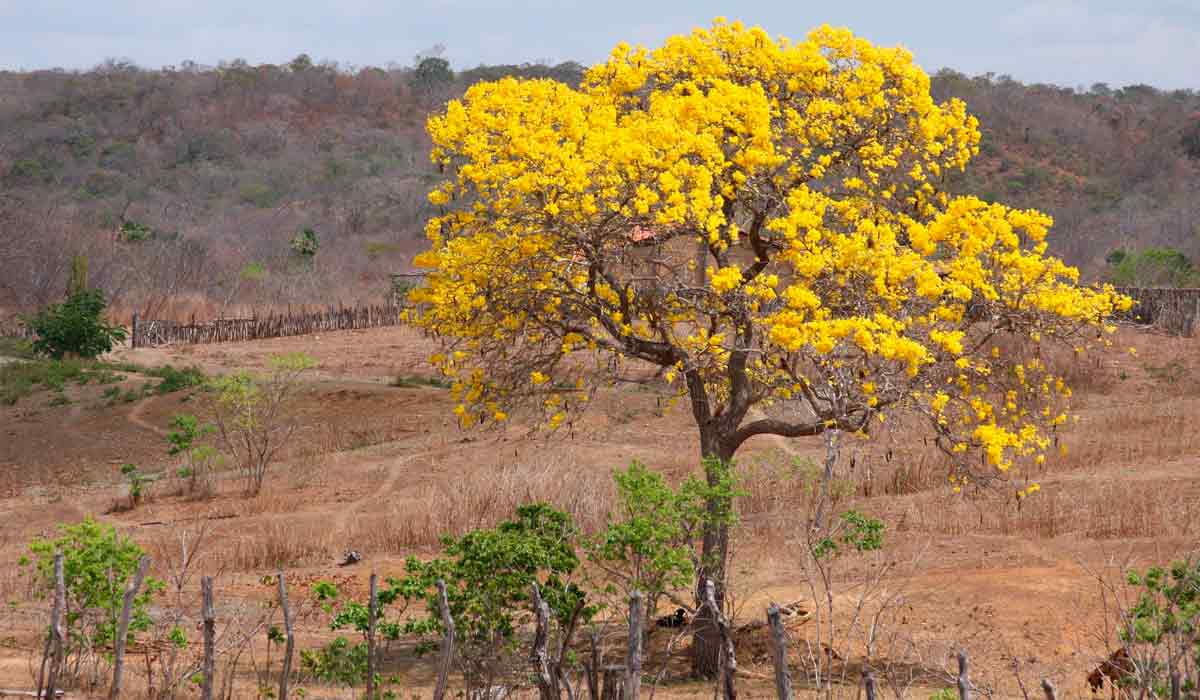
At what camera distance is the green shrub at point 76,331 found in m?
26.8

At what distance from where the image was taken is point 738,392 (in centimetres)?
1020

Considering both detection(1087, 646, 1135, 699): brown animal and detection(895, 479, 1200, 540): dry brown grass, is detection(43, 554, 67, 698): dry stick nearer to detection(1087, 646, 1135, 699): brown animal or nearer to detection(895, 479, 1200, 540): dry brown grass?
detection(1087, 646, 1135, 699): brown animal

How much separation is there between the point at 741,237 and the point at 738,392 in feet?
4.27

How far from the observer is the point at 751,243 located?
1030 cm

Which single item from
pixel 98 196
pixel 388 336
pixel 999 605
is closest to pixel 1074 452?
pixel 999 605

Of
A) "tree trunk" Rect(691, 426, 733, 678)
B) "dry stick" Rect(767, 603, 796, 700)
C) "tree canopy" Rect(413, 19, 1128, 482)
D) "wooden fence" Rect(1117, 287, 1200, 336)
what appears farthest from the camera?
"wooden fence" Rect(1117, 287, 1200, 336)

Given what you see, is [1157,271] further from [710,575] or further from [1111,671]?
[710,575]

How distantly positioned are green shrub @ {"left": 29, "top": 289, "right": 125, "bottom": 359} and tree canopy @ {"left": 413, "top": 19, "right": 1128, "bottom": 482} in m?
18.5

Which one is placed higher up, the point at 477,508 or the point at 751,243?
the point at 751,243

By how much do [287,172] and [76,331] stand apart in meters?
36.1

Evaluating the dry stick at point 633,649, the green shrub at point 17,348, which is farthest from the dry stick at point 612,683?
the green shrub at point 17,348

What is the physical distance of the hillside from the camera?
39.0 metres

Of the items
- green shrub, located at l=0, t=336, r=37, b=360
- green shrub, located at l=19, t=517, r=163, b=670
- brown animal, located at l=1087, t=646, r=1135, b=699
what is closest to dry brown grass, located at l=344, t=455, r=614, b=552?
green shrub, located at l=19, t=517, r=163, b=670

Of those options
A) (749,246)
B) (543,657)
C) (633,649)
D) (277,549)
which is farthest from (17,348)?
(633,649)
